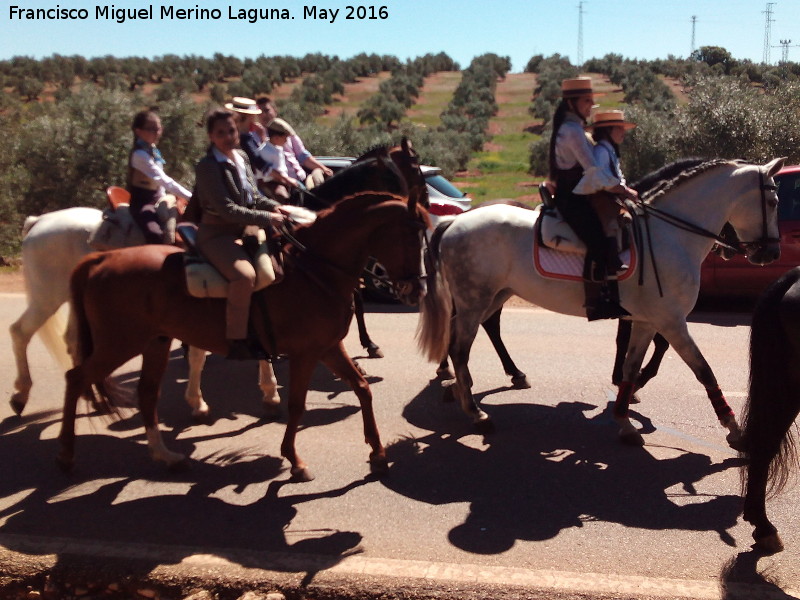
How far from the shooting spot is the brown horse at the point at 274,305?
19.4ft

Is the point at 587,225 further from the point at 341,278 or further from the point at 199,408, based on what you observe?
the point at 199,408

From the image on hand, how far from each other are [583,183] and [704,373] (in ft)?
5.84

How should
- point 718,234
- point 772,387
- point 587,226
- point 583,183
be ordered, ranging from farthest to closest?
1. point 718,234
2. point 587,226
3. point 583,183
4. point 772,387

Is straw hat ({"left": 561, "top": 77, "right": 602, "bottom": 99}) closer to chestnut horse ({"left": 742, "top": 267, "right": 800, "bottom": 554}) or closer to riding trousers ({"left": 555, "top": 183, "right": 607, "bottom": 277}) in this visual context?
riding trousers ({"left": 555, "top": 183, "right": 607, "bottom": 277})

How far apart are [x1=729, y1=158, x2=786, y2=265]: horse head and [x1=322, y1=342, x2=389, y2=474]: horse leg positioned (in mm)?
3359

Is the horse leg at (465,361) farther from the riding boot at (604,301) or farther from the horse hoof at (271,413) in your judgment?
the horse hoof at (271,413)

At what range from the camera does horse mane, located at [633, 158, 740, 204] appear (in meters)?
6.86

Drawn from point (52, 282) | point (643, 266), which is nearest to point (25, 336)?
point (52, 282)

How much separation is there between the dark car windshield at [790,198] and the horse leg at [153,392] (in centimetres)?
864

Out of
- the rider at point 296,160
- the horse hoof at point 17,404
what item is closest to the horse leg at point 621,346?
the rider at point 296,160

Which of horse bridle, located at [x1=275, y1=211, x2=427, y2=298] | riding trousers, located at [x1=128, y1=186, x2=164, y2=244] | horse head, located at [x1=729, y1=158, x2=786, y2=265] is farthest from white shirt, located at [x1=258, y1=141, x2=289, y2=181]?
horse head, located at [x1=729, y1=158, x2=786, y2=265]

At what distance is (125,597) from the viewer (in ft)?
15.2

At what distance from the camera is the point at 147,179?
7.52 m

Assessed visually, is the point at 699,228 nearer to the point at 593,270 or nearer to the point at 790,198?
the point at 593,270
